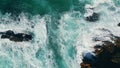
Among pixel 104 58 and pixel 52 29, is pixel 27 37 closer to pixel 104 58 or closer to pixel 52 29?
pixel 52 29

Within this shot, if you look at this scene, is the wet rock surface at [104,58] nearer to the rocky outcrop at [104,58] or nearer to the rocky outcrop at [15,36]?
the rocky outcrop at [104,58]

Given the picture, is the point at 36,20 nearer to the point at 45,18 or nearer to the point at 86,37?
the point at 45,18

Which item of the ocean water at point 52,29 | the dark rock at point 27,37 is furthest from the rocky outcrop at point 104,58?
the dark rock at point 27,37

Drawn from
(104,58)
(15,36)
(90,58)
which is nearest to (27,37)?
(15,36)

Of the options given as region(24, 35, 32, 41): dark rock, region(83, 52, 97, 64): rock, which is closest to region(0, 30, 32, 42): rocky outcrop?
region(24, 35, 32, 41): dark rock

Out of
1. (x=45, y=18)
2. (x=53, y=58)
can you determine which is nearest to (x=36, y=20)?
(x=45, y=18)

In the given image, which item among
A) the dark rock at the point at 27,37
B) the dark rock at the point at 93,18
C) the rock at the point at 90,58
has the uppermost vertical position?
the dark rock at the point at 93,18

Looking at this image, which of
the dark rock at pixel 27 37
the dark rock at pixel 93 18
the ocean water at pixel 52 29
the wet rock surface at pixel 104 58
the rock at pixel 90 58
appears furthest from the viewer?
the dark rock at pixel 93 18
